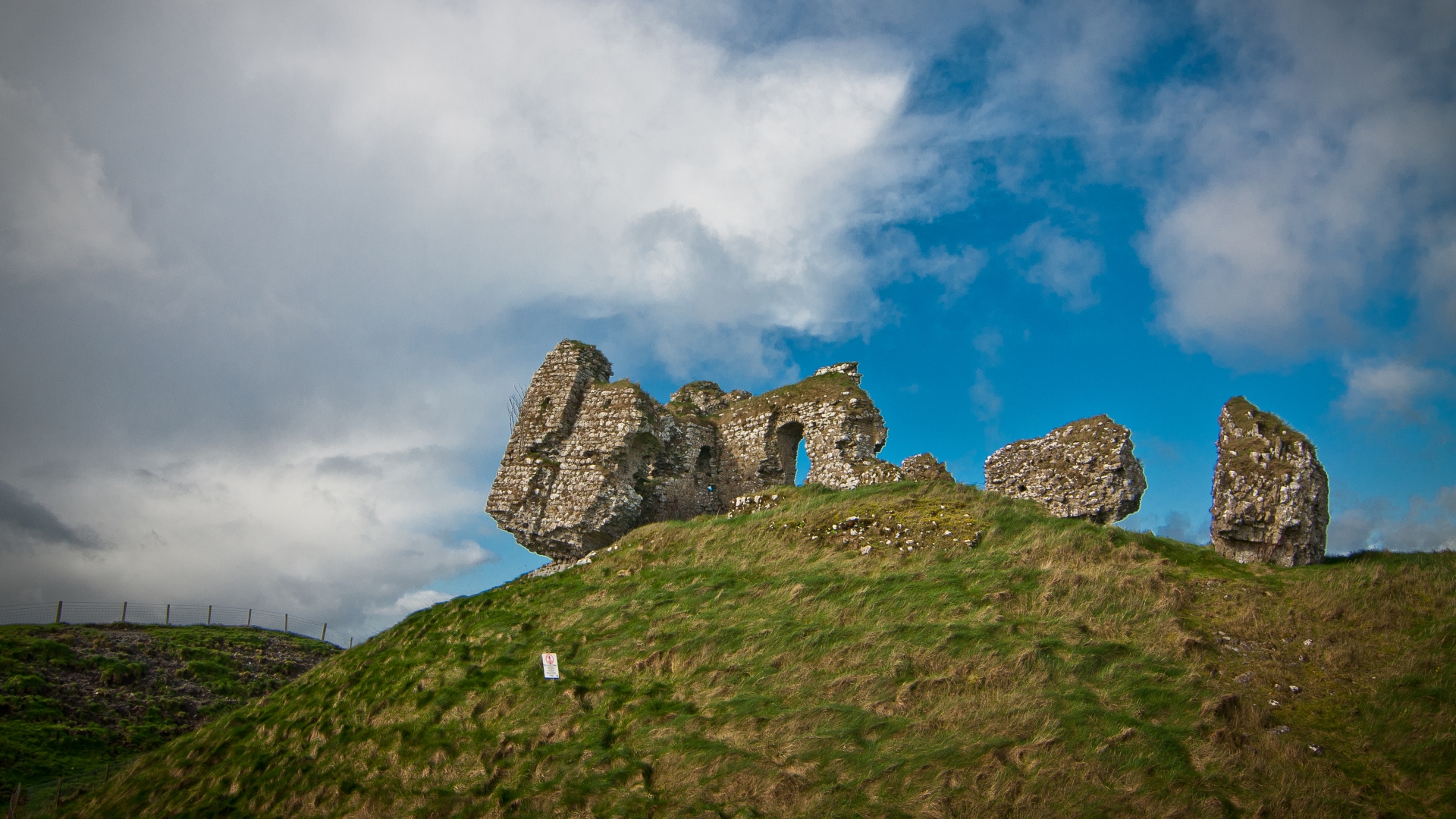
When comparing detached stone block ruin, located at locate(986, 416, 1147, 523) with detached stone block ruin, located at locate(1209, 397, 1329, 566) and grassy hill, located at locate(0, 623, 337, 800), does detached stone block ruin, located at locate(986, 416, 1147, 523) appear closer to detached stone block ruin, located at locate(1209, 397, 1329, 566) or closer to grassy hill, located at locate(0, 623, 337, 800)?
detached stone block ruin, located at locate(1209, 397, 1329, 566)

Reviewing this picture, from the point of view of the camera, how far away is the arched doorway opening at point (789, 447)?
978 inches

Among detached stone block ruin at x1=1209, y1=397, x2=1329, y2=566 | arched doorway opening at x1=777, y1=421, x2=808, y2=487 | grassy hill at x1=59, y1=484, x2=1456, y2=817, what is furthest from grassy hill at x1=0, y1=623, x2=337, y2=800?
detached stone block ruin at x1=1209, y1=397, x2=1329, y2=566

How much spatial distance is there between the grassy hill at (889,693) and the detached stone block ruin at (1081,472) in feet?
4.57

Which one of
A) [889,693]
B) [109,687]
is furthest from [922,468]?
[109,687]

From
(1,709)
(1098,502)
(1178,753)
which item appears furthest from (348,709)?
(1,709)

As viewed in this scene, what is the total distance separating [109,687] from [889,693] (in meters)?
32.2

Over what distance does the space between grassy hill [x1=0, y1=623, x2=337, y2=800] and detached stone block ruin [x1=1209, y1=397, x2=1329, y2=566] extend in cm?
3082

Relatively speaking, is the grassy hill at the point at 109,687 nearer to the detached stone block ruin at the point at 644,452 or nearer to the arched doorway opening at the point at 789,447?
the detached stone block ruin at the point at 644,452

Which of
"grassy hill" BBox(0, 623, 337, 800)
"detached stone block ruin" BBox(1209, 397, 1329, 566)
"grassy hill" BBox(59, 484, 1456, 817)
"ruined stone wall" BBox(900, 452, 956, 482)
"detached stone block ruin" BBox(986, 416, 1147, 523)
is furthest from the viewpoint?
"grassy hill" BBox(0, 623, 337, 800)

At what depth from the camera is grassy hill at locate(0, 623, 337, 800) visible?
24422 mm

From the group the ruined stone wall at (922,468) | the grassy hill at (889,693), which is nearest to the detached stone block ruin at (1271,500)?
the grassy hill at (889,693)

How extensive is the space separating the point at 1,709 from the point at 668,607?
25.7 metres

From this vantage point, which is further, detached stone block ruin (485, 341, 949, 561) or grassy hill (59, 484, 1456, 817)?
detached stone block ruin (485, 341, 949, 561)

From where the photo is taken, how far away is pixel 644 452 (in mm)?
24344
